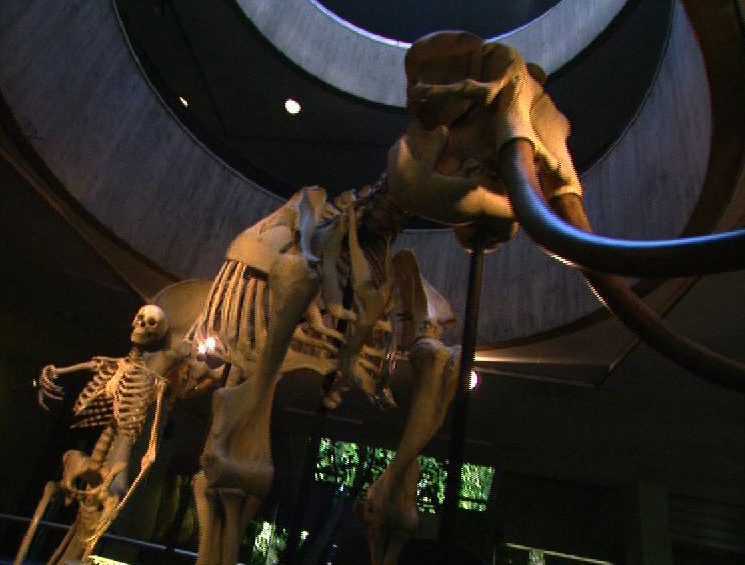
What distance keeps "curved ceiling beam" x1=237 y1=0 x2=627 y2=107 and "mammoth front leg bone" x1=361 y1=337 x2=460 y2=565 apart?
7004mm

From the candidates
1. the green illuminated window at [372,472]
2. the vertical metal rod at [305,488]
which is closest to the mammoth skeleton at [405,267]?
the vertical metal rod at [305,488]

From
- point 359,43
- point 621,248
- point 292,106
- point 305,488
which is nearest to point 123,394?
point 305,488

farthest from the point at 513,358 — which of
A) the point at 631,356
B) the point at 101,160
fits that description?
the point at 101,160

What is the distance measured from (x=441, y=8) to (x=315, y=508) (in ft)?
35.5

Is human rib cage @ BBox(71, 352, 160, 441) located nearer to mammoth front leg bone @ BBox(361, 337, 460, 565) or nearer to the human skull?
the human skull

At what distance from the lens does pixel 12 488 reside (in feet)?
36.5

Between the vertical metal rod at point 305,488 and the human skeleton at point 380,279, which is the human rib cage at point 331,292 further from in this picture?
the vertical metal rod at point 305,488

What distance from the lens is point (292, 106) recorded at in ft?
33.1

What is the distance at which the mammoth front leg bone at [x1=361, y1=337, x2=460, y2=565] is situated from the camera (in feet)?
9.24

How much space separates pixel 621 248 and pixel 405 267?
7.78 ft

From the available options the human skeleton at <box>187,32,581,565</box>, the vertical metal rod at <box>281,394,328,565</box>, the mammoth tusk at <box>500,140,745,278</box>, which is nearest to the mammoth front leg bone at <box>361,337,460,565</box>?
the human skeleton at <box>187,32,581,565</box>

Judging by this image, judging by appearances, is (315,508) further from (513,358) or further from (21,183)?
(21,183)

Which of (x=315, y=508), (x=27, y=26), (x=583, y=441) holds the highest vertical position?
(x=27, y=26)

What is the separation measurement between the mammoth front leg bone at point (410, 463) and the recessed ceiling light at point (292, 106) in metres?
8.03
